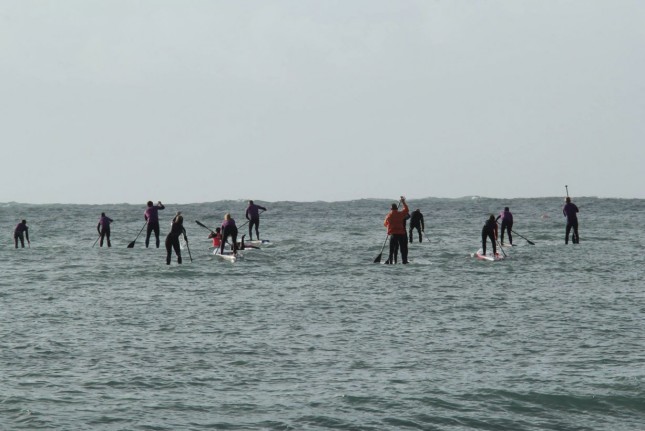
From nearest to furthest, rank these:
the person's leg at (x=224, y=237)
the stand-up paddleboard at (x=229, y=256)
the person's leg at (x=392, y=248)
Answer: the person's leg at (x=392, y=248) < the stand-up paddleboard at (x=229, y=256) < the person's leg at (x=224, y=237)

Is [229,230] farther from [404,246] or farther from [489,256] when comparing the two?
[489,256]

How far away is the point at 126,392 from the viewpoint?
12.8 meters

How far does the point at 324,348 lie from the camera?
15.9 metres

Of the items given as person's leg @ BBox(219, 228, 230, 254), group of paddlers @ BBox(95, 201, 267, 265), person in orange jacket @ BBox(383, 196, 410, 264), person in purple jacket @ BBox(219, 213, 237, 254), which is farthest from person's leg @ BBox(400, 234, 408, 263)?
person's leg @ BBox(219, 228, 230, 254)

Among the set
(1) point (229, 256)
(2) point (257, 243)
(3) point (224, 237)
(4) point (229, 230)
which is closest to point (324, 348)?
(4) point (229, 230)

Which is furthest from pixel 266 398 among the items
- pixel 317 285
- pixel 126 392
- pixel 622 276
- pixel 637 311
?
pixel 622 276

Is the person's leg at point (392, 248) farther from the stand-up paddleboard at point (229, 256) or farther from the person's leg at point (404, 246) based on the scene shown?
the stand-up paddleboard at point (229, 256)

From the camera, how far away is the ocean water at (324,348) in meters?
11.9

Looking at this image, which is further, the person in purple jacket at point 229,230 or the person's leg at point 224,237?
the person's leg at point 224,237

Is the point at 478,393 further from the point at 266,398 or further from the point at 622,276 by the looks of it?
the point at 622,276

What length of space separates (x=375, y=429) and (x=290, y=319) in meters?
8.02

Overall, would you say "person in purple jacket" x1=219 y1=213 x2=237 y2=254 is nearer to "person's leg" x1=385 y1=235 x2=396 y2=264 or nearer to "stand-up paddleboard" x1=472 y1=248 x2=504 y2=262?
"person's leg" x1=385 y1=235 x2=396 y2=264

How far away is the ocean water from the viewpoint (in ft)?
38.9

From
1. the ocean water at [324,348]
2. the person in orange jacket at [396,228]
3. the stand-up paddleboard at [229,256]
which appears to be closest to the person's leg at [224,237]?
the stand-up paddleboard at [229,256]
